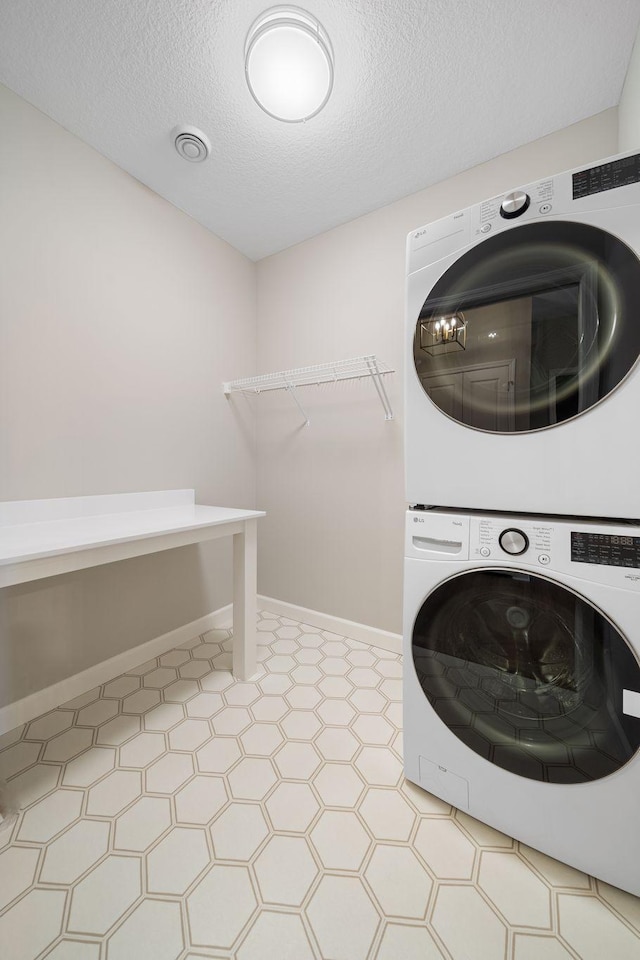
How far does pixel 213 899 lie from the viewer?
86 centimetres

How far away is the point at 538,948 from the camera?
2.57 feet

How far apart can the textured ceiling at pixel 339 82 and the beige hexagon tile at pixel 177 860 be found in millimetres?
2410

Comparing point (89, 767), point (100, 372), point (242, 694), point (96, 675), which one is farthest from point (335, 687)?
point (100, 372)

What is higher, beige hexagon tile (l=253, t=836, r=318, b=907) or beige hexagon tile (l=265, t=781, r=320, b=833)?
beige hexagon tile (l=265, t=781, r=320, b=833)

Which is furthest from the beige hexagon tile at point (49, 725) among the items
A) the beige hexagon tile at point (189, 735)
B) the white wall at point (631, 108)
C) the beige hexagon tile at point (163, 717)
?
the white wall at point (631, 108)

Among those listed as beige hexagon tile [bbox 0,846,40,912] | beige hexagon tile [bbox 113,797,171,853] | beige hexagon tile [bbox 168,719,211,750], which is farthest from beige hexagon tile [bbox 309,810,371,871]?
beige hexagon tile [bbox 0,846,40,912]

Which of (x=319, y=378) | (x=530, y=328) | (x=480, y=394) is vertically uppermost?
(x=319, y=378)

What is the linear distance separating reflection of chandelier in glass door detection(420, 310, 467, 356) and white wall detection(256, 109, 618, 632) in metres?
0.87

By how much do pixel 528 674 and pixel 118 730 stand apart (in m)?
1.45

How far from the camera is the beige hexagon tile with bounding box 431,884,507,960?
2.56ft

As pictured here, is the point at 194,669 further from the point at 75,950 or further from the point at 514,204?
the point at 514,204

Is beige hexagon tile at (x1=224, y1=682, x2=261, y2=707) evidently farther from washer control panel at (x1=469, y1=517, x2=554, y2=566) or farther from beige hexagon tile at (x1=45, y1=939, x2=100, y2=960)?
washer control panel at (x1=469, y1=517, x2=554, y2=566)

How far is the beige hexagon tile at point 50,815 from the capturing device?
101cm

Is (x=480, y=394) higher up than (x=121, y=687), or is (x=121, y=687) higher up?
(x=480, y=394)
